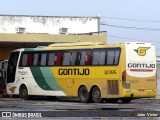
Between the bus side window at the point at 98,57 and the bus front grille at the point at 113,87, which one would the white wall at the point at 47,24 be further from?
the bus front grille at the point at 113,87

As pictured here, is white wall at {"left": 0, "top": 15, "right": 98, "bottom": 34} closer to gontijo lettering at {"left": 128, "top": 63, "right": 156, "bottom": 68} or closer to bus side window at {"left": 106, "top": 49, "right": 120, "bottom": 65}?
bus side window at {"left": 106, "top": 49, "right": 120, "bottom": 65}

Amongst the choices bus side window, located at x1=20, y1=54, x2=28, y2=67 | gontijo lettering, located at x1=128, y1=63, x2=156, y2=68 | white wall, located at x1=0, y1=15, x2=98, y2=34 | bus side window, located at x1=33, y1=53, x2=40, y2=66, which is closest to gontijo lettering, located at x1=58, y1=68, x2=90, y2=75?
bus side window, located at x1=33, y1=53, x2=40, y2=66

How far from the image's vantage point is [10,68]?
33.4 m

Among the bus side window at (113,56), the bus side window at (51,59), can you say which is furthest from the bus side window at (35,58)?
the bus side window at (113,56)

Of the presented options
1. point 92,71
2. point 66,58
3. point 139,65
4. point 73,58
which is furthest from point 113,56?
point 66,58

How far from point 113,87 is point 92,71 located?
5.19ft

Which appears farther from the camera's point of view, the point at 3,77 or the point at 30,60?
the point at 3,77

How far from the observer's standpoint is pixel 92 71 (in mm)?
27969

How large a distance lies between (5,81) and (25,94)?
3338mm

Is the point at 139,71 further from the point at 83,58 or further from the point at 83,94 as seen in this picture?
the point at 83,94

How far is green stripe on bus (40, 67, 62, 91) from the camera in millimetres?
30188

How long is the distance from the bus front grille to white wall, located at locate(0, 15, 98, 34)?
2822 centimetres

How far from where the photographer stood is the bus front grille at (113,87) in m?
26.9

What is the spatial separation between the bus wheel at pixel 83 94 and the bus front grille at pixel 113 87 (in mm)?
1422
